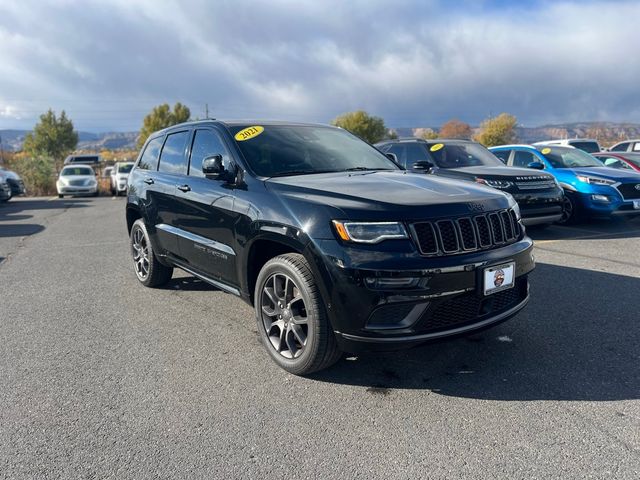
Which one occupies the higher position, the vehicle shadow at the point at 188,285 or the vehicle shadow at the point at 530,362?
the vehicle shadow at the point at 188,285

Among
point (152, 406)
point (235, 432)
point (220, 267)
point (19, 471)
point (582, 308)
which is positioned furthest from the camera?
point (582, 308)

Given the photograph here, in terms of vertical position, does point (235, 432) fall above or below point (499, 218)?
below

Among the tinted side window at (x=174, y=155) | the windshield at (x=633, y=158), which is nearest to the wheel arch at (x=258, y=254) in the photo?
the tinted side window at (x=174, y=155)

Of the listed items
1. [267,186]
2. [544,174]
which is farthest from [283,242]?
[544,174]

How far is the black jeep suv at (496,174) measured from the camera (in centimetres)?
768

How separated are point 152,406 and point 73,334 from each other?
1.66 metres

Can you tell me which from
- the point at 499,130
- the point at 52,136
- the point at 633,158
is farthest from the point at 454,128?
the point at 633,158

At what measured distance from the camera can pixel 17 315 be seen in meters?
4.68

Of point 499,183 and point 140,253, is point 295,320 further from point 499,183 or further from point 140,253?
point 499,183

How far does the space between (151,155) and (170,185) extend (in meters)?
1.02

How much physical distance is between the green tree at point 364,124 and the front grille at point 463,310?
2592 inches

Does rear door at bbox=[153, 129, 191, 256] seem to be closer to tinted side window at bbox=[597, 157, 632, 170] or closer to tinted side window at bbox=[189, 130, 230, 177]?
tinted side window at bbox=[189, 130, 230, 177]

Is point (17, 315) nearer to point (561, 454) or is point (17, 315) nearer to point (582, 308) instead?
point (561, 454)

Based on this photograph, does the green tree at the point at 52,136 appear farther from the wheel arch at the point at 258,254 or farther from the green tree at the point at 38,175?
the wheel arch at the point at 258,254
